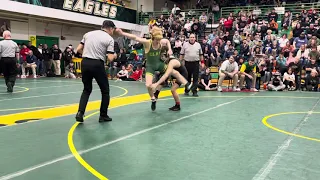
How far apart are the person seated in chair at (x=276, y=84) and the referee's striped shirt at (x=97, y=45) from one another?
326 inches

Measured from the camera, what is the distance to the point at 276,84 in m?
12.3

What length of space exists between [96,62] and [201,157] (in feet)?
8.80

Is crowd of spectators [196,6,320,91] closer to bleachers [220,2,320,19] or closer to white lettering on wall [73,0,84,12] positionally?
bleachers [220,2,320,19]

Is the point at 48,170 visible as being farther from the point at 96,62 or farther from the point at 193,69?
the point at 193,69

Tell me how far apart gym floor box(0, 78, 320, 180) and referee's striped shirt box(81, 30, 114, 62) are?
116 centimetres

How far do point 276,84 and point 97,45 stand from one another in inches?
339

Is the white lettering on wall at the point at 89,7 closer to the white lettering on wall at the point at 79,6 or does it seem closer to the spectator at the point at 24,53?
the white lettering on wall at the point at 79,6

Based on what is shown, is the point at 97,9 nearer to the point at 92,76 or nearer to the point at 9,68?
the point at 9,68

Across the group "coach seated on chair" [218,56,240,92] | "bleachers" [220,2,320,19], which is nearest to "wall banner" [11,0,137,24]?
"bleachers" [220,2,320,19]

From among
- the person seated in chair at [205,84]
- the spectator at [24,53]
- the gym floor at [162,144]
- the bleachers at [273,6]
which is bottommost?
the gym floor at [162,144]

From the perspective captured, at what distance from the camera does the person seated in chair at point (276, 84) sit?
39.8 feet

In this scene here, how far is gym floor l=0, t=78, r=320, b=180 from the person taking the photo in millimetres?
3258

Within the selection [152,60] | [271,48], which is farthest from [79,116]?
[271,48]

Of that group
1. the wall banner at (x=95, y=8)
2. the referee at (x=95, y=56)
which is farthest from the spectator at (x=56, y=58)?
the referee at (x=95, y=56)
